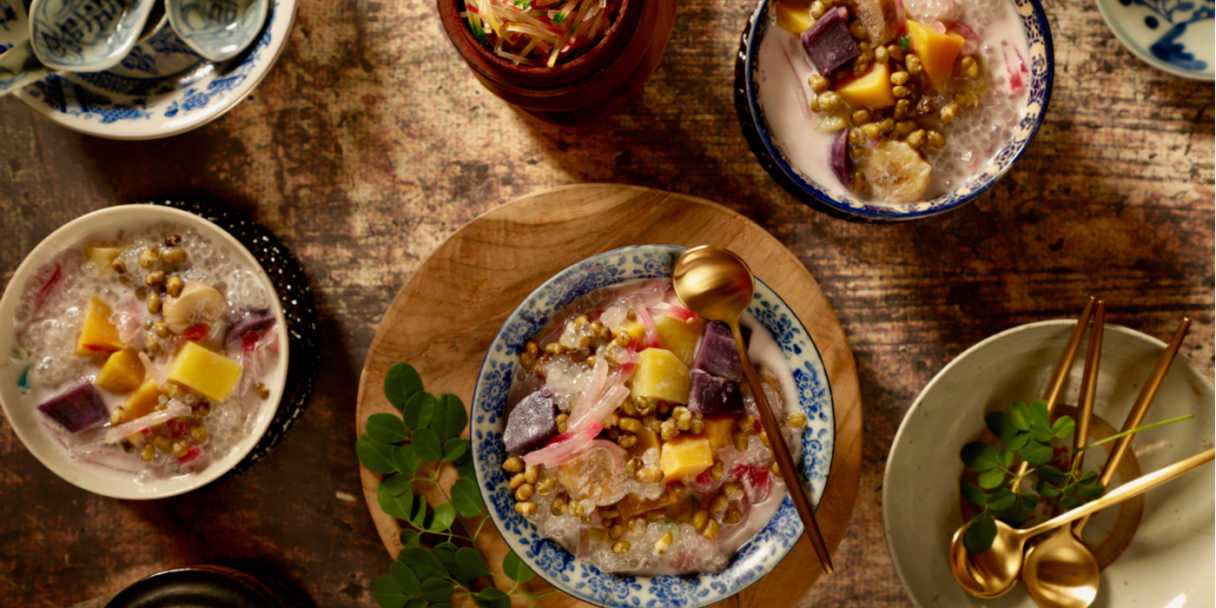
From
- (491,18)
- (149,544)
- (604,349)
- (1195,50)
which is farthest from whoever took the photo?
(149,544)

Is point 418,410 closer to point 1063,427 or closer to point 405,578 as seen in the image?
point 405,578

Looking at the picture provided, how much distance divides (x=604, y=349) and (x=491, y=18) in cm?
69

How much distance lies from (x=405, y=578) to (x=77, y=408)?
795 millimetres

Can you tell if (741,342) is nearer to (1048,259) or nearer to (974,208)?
(974,208)

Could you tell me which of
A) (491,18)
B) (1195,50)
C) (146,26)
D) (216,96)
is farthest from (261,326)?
(1195,50)

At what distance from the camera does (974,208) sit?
175 centimetres

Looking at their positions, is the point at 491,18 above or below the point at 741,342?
above

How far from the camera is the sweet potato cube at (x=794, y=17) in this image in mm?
1536

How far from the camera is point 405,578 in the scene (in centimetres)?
157

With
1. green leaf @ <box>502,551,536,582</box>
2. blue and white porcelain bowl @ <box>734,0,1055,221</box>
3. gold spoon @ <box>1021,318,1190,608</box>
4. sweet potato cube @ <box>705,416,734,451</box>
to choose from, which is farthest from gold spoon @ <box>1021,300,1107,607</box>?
green leaf @ <box>502,551,536,582</box>

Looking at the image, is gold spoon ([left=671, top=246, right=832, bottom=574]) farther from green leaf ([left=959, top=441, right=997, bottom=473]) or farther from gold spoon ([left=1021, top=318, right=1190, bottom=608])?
gold spoon ([left=1021, top=318, right=1190, bottom=608])

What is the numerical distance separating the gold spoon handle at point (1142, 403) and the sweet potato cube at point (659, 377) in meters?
0.97

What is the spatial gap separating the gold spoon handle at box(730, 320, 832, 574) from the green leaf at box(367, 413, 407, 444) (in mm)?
732

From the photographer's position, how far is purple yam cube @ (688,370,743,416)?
1461 millimetres
